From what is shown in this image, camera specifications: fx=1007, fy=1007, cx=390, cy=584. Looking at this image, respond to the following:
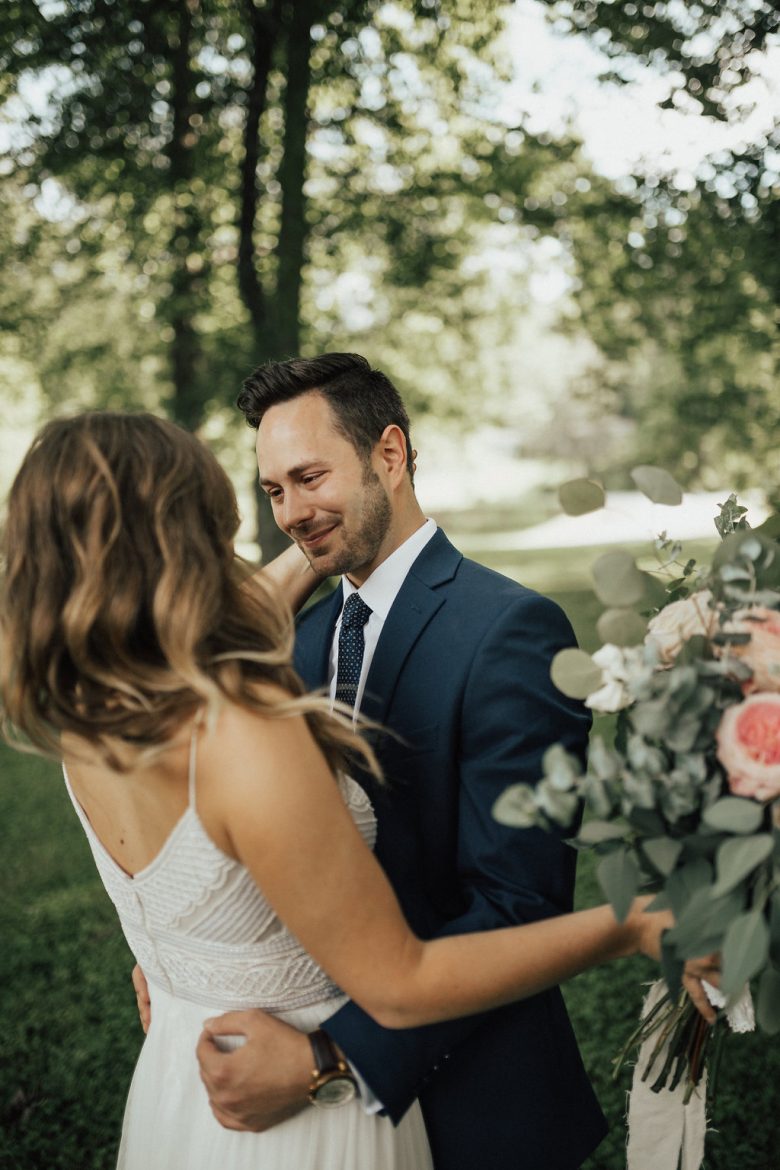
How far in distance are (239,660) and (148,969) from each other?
2.68 feet

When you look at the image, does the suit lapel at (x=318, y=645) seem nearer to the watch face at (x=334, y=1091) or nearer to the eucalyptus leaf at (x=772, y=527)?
the watch face at (x=334, y=1091)

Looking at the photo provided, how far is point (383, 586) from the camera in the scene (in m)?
2.55

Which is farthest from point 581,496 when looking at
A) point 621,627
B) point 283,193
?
point 283,193

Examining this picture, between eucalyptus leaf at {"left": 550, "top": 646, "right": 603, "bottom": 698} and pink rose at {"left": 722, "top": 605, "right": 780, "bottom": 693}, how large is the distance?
0.20m

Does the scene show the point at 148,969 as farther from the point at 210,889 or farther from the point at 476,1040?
the point at 476,1040

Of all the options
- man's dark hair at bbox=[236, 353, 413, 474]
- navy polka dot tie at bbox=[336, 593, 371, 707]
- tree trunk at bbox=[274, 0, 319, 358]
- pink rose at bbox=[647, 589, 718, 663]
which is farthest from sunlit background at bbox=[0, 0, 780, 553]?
pink rose at bbox=[647, 589, 718, 663]

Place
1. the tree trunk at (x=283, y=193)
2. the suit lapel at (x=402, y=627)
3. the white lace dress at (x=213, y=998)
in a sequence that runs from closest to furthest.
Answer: the white lace dress at (x=213, y=998), the suit lapel at (x=402, y=627), the tree trunk at (x=283, y=193)

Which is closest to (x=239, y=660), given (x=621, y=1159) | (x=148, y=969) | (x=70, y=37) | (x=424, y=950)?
(x=424, y=950)

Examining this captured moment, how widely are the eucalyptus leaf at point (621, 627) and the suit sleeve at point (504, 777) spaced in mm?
531

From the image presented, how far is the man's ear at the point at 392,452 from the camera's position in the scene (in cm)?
270

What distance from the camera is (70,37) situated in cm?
925

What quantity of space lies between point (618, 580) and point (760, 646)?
231 mm

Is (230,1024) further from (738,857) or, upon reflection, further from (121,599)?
(738,857)

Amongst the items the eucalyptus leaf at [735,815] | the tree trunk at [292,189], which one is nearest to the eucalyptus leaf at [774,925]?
the eucalyptus leaf at [735,815]
